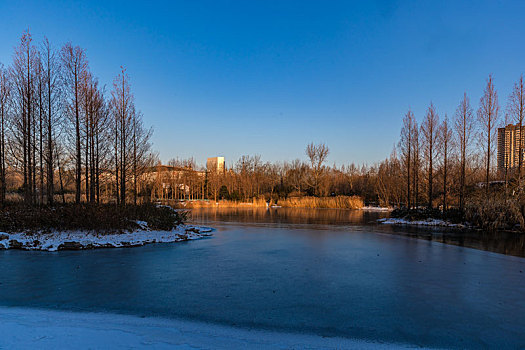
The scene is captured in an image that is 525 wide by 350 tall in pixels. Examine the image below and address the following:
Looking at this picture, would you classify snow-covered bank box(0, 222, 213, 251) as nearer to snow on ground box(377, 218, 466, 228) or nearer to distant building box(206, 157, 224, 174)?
snow on ground box(377, 218, 466, 228)

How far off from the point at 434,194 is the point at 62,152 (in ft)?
98.9

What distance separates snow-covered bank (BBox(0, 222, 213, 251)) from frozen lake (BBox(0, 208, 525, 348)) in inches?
24.6

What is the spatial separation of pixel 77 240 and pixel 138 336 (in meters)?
7.18

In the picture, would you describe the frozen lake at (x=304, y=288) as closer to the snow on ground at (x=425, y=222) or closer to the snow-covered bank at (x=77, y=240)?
the snow-covered bank at (x=77, y=240)

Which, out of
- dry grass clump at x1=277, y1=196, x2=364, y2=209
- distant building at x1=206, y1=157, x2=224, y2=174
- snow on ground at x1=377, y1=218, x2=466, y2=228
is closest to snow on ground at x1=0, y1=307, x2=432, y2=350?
snow on ground at x1=377, y1=218, x2=466, y2=228

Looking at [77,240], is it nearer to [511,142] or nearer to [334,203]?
[511,142]

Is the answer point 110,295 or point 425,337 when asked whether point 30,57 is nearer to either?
point 110,295

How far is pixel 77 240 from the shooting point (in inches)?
370

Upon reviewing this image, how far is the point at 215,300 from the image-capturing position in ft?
15.5

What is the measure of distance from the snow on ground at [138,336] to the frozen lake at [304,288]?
20 centimetres

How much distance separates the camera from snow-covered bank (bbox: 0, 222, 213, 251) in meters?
9.07

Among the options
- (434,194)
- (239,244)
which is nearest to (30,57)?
(239,244)

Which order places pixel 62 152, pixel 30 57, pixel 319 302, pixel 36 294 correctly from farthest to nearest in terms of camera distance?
pixel 62 152
pixel 30 57
pixel 36 294
pixel 319 302

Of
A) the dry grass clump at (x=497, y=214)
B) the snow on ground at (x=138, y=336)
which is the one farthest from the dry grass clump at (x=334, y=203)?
the snow on ground at (x=138, y=336)
